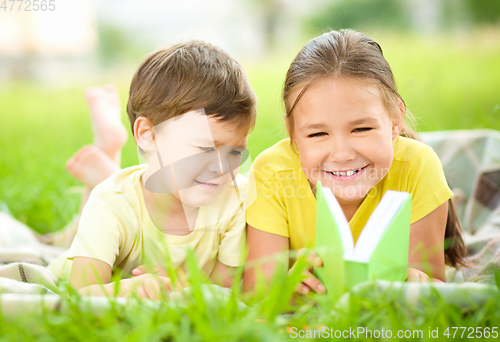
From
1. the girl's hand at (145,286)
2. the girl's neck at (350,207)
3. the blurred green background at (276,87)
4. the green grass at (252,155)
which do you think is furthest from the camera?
the blurred green background at (276,87)

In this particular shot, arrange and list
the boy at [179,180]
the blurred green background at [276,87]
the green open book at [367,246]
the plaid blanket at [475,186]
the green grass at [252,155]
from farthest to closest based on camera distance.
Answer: the blurred green background at [276,87] < the plaid blanket at [475,186] < the boy at [179,180] < the green open book at [367,246] < the green grass at [252,155]

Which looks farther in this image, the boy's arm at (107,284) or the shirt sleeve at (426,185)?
the shirt sleeve at (426,185)

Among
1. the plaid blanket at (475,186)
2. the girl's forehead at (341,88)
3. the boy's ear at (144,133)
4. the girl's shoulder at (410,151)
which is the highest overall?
the girl's forehead at (341,88)

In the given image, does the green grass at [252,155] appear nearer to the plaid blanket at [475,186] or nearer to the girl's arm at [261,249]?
the plaid blanket at [475,186]

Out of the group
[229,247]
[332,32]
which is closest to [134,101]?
[229,247]

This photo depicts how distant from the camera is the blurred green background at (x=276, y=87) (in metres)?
2.29

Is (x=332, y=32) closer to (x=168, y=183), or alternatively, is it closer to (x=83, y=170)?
(x=168, y=183)

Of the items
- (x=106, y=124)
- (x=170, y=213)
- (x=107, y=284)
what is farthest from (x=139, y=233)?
(x=106, y=124)

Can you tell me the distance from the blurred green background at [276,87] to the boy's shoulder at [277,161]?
0.31 feet

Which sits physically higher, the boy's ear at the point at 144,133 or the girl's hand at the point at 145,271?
the boy's ear at the point at 144,133

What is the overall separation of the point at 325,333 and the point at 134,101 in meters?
0.98

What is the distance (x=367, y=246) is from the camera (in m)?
0.93

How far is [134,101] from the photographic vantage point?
1.48 meters

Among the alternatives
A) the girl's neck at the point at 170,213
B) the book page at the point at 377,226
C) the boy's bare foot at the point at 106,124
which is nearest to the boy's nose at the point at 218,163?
the girl's neck at the point at 170,213
